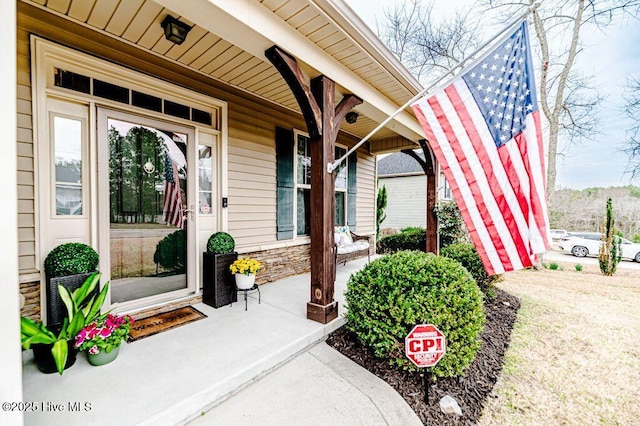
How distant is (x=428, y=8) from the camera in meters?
8.23

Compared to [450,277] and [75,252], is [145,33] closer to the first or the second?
[75,252]

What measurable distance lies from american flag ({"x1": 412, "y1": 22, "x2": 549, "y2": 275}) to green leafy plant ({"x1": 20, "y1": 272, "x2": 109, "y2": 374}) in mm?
2994

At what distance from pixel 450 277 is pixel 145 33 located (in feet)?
11.9

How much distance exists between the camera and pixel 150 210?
3.35m

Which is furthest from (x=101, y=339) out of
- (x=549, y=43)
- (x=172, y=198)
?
(x=549, y=43)

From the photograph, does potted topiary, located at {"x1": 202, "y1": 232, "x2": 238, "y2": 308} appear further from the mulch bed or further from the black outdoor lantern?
the black outdoor lantern

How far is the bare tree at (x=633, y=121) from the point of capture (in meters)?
7.17

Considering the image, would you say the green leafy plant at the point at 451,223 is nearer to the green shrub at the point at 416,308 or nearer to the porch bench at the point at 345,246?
the porch bench at the point at 345,246

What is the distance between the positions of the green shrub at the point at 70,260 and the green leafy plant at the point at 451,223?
602 cm

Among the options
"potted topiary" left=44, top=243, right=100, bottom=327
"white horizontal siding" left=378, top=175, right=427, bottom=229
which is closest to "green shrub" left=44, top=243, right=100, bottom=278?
"potted topiary" left=44, top=243, right=100, bottom=327

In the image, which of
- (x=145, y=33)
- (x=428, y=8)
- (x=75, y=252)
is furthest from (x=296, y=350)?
(x=428, y=8)

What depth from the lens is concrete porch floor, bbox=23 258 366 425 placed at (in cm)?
163

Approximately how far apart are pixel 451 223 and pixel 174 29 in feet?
19.4

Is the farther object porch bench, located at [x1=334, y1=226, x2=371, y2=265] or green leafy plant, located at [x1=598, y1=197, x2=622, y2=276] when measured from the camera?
green leafy plant, located at [x1=598, y1=197, x2=622, y2=276]
